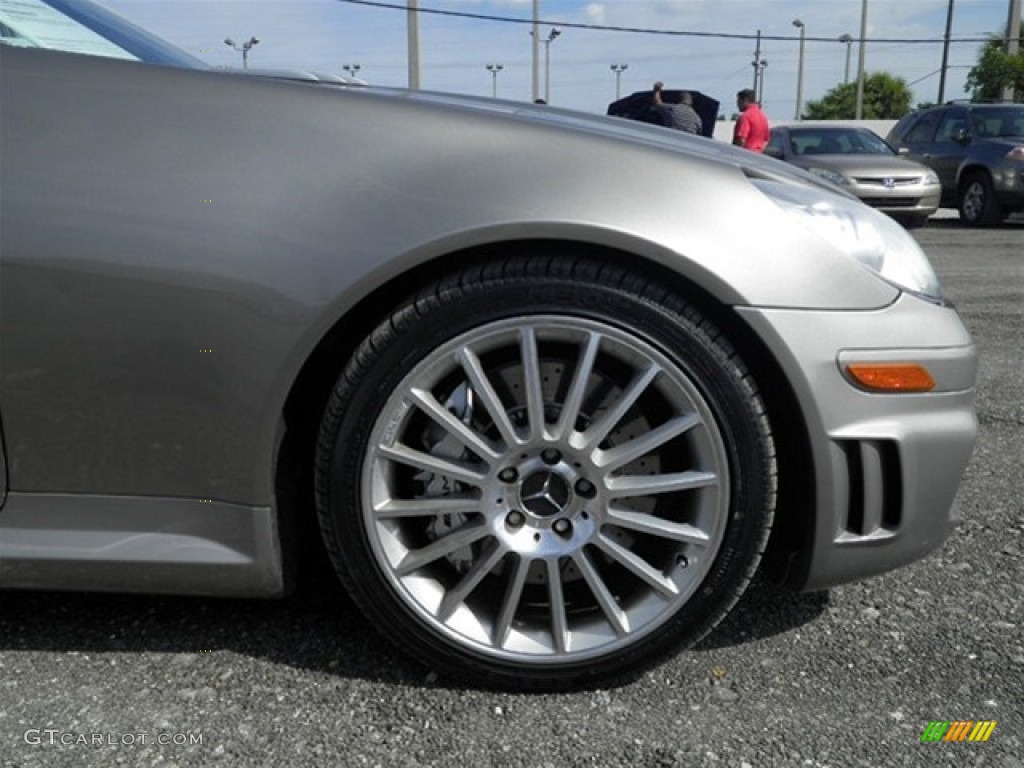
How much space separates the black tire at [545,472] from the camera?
1.79m

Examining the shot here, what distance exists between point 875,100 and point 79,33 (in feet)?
238

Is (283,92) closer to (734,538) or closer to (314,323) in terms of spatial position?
(314,323)

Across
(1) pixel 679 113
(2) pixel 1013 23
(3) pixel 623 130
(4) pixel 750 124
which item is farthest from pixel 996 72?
(3) pixel 623 130

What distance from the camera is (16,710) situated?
6.00ft

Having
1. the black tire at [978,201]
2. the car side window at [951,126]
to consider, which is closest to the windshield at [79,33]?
the black tire at [978,201]

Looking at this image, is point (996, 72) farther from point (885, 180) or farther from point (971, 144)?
point (885, 180)

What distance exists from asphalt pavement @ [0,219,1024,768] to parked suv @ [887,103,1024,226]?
10.6 m

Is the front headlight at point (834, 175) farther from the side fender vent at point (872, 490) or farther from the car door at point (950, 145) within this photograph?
the side fender vent at point (872, 490)

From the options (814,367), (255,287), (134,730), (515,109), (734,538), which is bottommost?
(134,730)

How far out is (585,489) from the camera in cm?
185

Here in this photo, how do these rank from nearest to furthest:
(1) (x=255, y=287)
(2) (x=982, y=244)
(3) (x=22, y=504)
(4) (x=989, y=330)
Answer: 1. (1) (x=255, y=287)
2. (3) (x=22, y=504)
3. (4) (x=989, y=330)
4. (2) (x=982, y=244)

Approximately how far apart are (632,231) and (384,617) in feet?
2.87

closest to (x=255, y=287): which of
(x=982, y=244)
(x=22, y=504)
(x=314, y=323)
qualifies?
(x=314, y=323)

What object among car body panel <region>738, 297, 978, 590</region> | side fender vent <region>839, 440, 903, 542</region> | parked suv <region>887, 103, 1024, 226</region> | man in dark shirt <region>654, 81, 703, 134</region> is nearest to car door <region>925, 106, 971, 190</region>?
parked suv <region>887, 103, 1024, 226</region>
